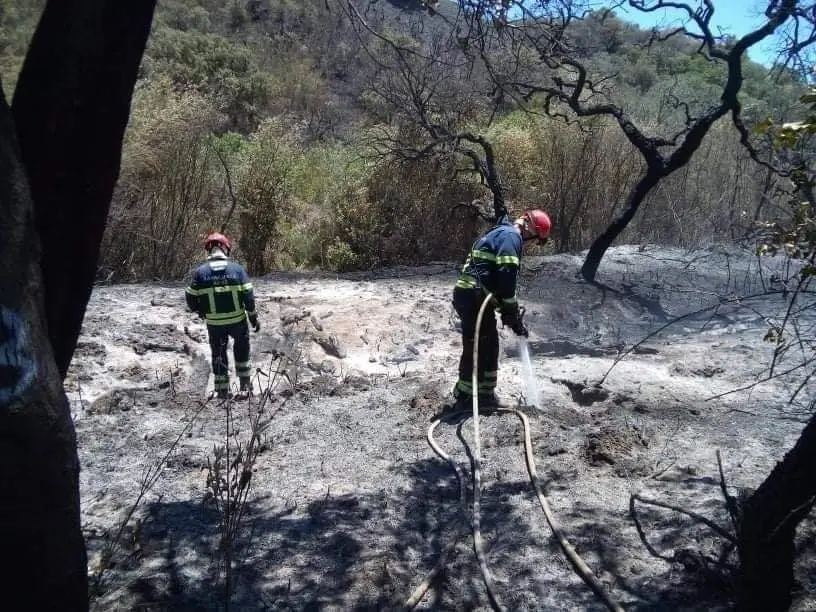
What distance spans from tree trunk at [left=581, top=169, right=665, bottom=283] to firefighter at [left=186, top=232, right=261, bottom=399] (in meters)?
6.44

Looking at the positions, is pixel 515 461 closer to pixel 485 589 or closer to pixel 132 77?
→ pixel 485 589

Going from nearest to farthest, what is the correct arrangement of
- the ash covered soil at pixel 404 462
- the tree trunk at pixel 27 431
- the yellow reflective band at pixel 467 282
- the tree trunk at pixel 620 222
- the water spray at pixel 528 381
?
the tree trunk at pixel 27 431, the ash covered soil at pixel 404 462, the yellow reflective band at pixel 467 282, the water spray at pixel 528 381, the tree trunk at pixel 620 222

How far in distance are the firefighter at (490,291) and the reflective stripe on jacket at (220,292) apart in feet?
7.06

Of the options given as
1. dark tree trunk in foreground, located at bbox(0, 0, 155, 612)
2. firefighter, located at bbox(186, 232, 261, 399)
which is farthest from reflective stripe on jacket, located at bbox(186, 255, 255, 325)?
dark tree trunk in foreground, located at bbox(0, 0, 155, 612)

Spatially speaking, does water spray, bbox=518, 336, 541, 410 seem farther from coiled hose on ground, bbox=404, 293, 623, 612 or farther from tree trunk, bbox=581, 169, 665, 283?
tree trunk, bbox=581, 169, 665, 283

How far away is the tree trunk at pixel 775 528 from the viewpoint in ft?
8.97

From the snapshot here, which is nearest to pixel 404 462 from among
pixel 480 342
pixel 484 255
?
pixel 480 342

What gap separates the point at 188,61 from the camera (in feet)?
81.1

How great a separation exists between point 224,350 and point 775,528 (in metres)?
5.39

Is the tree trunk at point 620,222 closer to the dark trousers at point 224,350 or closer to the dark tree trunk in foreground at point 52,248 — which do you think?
the dark trousers at point 224,350

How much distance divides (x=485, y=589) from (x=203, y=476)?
6.71 feet

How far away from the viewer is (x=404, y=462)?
4914mm

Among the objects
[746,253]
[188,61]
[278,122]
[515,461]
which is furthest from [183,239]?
[188,61]

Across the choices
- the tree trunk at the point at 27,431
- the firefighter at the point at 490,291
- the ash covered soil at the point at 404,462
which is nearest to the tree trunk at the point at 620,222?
the ash covered soil at the point at 404,462
